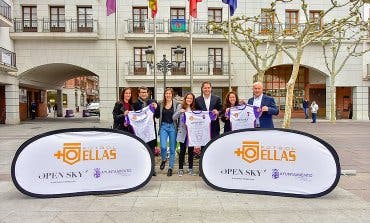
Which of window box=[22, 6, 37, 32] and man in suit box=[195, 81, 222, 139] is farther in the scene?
window box=[22, 6, 37, 32]

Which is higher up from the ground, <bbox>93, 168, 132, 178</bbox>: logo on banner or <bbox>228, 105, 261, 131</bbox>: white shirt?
<bbox>228, 105, 261, 131</bbox>: white shirt

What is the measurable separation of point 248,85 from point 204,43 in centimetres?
486

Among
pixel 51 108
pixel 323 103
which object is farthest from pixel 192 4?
pixel 51 108

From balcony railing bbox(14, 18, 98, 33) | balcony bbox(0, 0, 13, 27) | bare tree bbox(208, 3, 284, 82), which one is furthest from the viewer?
balcony railing bbox(14, 18, 98, 33)

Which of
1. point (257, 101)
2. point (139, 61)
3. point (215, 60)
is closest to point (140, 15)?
point (139, 61)

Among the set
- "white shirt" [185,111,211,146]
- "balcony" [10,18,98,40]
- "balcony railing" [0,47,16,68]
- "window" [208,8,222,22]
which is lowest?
"white shirt" [185,111,211,146]

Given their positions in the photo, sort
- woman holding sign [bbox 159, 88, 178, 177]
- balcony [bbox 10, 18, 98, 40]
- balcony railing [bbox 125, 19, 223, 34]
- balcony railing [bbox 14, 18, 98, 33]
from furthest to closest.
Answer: balcony railing [bbox 125, 19, 223, 34] → balcony railing [bbox 14, 18, 98, 33] → balcony [bbox 10, 18, 98, 40] → woman holding sign [bbox 159, 88, 178, 177]

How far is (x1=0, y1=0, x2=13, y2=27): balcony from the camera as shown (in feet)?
80.2

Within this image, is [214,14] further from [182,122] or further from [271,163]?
[271,163]

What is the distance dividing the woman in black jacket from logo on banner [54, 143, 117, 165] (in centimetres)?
133

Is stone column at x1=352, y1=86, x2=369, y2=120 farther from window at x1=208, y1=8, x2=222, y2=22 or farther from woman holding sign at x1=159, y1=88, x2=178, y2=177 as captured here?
woman holding sign at x1=159, y1=88, x2=178, y2=177

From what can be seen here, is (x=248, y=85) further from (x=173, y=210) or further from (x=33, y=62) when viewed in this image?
(x=173, y=210)

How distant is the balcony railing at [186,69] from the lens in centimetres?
2912

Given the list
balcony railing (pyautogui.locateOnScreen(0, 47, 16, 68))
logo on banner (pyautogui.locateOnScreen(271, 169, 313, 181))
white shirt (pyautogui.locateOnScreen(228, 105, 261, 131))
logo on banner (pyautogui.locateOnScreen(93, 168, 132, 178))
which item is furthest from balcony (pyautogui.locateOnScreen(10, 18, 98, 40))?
logo on banner (pyautogui.locateOnScreen(271, 169, 313, 181))
